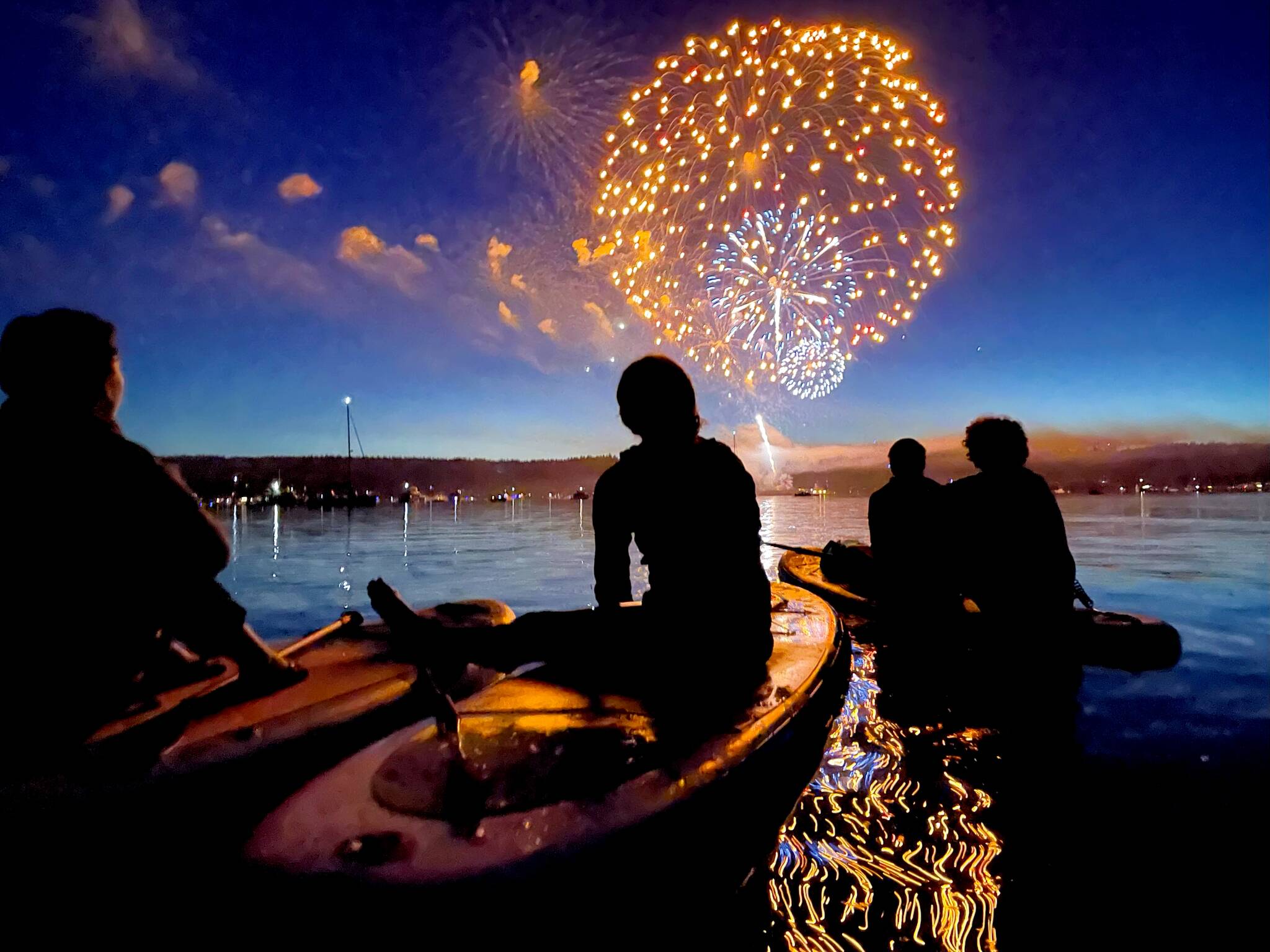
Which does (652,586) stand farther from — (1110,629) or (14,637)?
(1110,629)

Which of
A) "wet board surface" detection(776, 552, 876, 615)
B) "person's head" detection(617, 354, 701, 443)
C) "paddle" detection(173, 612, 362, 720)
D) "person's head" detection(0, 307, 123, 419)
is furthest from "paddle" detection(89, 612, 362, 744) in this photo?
"wet board surface" detection(776, 552, 876, 615)

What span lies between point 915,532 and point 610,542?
5.09 m

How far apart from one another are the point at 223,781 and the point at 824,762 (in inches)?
165

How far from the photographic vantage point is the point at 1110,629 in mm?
7641

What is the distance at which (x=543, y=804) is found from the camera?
2391 mm

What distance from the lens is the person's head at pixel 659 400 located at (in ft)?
10.8

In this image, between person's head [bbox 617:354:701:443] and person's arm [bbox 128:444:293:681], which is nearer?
person's arm [bbox 128:444:293:681]

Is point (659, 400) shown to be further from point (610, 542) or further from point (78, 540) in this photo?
point (78, 540)

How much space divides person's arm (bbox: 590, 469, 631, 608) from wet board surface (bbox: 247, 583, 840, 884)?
637 mm

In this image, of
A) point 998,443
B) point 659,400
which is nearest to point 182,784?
point 659,400

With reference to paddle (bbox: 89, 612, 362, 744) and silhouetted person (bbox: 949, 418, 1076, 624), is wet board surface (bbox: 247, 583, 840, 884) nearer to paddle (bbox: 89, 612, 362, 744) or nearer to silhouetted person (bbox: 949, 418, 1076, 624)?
paddle (bbox: 89, 612, 362, 744)

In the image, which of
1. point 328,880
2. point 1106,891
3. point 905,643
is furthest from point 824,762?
point 328,880

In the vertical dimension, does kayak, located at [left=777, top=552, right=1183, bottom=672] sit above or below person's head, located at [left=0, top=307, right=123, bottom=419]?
below

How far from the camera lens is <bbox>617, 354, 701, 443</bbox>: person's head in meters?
3.31
